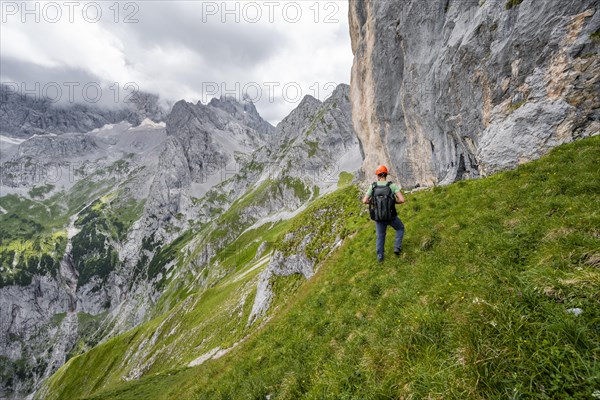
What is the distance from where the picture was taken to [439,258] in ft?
36.7

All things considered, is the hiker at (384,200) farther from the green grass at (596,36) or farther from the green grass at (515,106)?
the green grass at (596,36)

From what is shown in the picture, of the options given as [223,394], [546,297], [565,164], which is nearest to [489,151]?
[565,164]

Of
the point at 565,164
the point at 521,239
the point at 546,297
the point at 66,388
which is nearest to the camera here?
the point at 546,297

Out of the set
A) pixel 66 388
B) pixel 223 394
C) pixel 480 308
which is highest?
pixel 480 308

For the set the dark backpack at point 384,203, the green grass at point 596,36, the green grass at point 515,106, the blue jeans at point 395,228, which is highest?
the green grass at point 596,36

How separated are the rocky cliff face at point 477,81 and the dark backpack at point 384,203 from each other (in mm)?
15691

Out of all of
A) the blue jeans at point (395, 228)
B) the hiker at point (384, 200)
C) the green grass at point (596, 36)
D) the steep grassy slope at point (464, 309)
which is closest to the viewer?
the steep grassy slope at point (464, 309)

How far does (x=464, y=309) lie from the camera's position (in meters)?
6.16

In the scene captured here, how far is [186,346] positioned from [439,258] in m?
61.7

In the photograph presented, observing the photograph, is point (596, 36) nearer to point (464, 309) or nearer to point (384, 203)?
point (384, 203)

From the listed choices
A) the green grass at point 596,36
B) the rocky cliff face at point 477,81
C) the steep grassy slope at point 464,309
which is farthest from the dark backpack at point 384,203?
the green grass at point 596,36

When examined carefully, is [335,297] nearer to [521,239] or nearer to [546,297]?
[521,239]

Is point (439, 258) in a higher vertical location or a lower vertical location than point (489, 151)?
lower

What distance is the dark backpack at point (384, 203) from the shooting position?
12.8 meters
